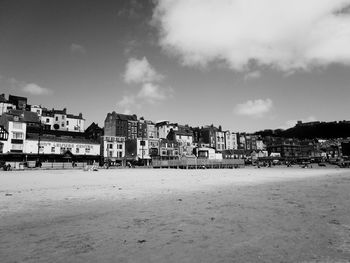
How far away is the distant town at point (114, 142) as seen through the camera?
72.3 m

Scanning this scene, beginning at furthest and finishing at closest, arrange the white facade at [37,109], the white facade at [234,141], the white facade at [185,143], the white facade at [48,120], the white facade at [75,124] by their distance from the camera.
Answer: the white facade at [234,141]
the white facade at [185,143]
the white facade at [75,124]
the white facade at [37,109]
the white facade at [48,120]

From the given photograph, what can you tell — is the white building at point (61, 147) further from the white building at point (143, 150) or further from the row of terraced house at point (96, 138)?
the white building at point (143, 150)

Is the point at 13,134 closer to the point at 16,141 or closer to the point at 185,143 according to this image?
the point at 16,141

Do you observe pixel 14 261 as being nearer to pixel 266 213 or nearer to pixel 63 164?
pixel 266 213

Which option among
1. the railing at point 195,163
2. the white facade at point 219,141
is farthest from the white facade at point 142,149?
the white facade at point 219,141

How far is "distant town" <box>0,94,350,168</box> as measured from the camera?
72.3 m

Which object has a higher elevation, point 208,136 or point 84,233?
point 208,136

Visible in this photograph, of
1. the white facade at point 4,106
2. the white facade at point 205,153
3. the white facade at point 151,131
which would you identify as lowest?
the white facade at point 205,153

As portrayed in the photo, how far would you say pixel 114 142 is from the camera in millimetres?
92750

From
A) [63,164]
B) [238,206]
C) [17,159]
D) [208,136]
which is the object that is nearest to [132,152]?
[63,164]

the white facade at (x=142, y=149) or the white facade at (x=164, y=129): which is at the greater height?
the white facade at (x=164, y=129)

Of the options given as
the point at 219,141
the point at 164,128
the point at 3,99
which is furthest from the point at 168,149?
the point at 3,99

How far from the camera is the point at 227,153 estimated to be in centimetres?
12650

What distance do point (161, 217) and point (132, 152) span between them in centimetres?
9090
